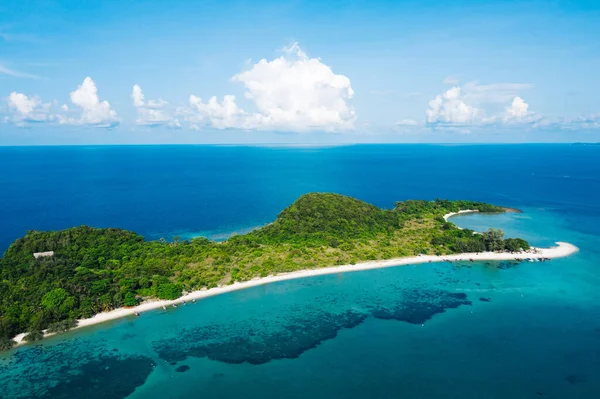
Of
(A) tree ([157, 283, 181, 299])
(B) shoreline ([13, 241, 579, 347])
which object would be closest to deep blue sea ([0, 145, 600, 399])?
→ (B) shoreline ([13, 241, 579, 347])

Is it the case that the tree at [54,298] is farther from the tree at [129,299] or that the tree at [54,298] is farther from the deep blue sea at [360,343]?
the tree at [129,299]

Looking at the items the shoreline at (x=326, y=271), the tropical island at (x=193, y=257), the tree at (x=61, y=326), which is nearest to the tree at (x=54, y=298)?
the tropical island at (x=193, y=257)

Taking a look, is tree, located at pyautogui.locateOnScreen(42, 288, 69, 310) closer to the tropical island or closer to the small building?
the tropical island

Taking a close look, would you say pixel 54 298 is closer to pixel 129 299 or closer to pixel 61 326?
pixel 61 326

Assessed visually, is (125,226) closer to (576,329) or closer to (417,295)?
(417,295)


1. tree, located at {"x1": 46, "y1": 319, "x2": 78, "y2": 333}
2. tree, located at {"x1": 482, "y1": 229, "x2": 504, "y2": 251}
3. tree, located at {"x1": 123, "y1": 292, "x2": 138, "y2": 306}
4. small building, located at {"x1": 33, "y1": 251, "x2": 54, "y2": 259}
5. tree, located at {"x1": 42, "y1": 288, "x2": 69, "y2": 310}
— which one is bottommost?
tree, located at {"x1": 46, "y1": 319, "x2": 78, "y2": 333}

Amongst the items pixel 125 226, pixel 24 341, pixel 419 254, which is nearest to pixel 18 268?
pixel 24 341
